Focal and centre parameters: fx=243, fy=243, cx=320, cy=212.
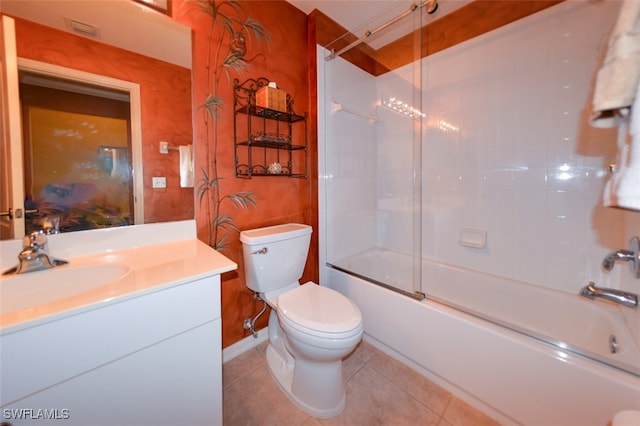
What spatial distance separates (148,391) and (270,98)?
1461 mm

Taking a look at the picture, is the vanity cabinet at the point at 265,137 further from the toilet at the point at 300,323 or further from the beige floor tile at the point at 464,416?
the beige floor tile at the point at 464,416

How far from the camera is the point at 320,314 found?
1188 millimetres

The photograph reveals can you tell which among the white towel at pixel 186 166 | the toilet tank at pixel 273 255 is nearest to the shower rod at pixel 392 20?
the white towel at pixel 186 166

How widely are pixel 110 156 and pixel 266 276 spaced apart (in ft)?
3.05

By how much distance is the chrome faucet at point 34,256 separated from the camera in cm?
81

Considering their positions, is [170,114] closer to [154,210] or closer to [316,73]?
[154,210]

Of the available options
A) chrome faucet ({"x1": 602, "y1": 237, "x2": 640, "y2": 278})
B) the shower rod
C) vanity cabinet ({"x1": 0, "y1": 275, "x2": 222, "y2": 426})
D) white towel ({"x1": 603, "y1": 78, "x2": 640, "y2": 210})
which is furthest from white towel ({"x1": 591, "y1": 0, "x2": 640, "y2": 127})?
the shower rod

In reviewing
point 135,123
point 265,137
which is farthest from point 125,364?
point 265,137

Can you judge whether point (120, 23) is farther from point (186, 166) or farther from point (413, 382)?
point (413, 382)

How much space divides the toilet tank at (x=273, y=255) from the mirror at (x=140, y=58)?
0.38m

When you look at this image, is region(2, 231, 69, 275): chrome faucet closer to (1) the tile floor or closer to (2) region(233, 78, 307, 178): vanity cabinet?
(2) region(233, 78, 307, 178): vanity cabinet

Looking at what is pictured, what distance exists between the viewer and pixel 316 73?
1.80 meters

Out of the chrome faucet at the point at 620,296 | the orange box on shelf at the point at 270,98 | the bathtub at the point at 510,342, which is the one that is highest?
the orange box on shelf at the point at 270,98

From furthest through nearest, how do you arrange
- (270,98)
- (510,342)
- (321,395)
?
(270,98)
(321,395)
(510,342)
